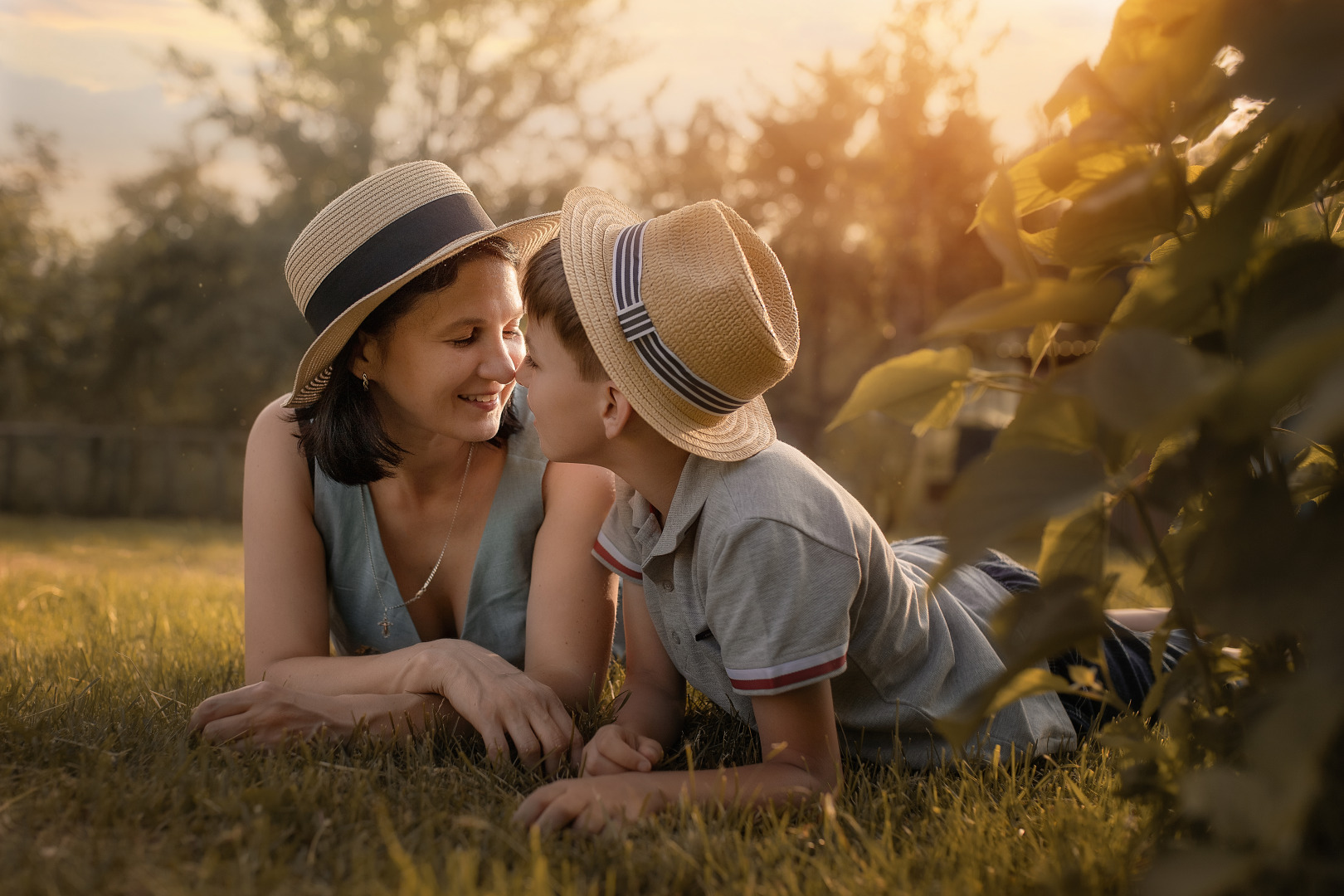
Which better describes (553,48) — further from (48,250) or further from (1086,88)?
(1086,88)

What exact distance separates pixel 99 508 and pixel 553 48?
39.1 ft

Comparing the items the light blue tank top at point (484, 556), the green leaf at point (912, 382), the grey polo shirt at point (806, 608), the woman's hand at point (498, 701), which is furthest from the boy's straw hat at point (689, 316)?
the light blue tank top at point (484, 556)

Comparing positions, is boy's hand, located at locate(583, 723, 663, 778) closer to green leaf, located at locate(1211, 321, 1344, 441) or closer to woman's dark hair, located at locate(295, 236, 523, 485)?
woman's dark hair, located at locate(295, 236, 523, 485)

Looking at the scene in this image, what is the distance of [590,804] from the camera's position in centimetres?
154

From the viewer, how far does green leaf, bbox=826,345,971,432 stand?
120 centimetres

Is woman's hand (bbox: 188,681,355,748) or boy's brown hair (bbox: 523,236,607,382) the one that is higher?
boy's brown hair (bbox: 523,236,607,382)

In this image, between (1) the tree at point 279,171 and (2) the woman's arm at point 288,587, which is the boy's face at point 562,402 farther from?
(1) the tree at point 279,171

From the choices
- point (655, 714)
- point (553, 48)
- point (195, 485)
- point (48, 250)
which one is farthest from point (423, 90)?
point (655, 714)

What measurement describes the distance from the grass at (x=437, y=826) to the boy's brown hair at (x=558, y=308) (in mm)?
791

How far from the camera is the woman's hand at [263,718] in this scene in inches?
74.4

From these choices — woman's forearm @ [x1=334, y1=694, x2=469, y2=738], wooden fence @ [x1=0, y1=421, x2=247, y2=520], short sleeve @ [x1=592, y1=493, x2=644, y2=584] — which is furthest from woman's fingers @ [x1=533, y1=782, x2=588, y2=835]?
wooden fence @ [x1=0, y1=421, x2=247, y2=520]

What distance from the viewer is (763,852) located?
1416mm

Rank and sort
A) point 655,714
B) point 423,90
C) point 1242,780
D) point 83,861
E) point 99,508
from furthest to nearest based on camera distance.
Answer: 1. point 423,90
2. point 99,508
3. point 655,714
4. point 83,861
5. point 1242,780

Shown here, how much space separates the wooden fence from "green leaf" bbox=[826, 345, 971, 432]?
16.0 meters
